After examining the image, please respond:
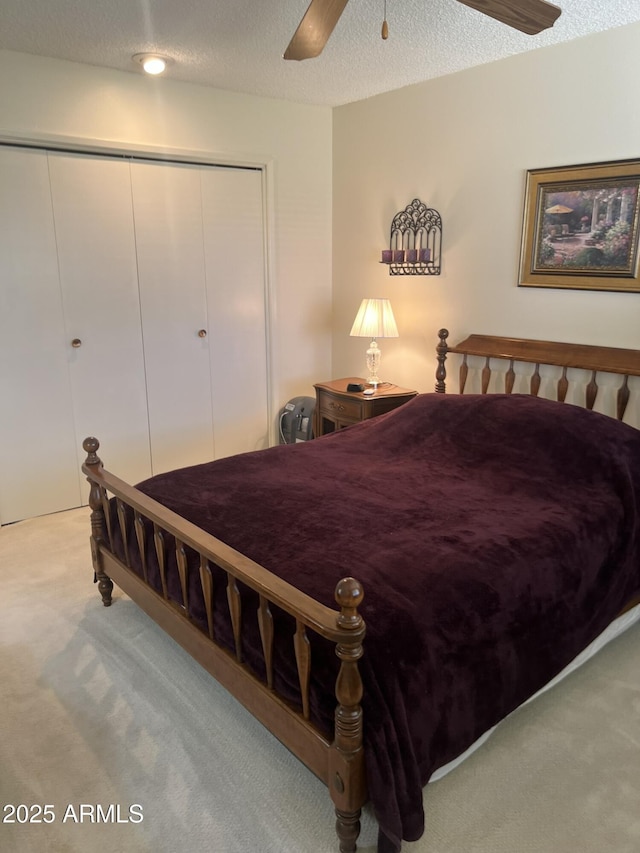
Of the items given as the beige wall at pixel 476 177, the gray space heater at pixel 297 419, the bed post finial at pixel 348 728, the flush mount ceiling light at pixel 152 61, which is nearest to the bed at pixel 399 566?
the bed post finial at pixel 348 728

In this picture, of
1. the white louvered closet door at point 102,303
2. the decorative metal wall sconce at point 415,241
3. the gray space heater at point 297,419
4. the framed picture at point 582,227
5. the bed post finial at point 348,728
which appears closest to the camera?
the bed post finial at point 348,728

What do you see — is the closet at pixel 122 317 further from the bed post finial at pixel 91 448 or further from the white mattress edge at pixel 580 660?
the white mattress edge at pixel 580 660

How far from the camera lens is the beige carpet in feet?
5.33

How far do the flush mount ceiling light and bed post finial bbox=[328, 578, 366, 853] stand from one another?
2883 millimetres

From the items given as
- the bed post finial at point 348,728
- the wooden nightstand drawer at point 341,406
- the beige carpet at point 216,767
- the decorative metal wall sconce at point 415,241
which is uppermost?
the decorative metal wall sconce at point 415,241

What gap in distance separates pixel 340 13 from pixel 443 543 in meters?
1.67

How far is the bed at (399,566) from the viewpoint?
1.52 metres

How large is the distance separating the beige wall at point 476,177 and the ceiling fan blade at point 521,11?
0.82 meters

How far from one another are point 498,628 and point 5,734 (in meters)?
1.57

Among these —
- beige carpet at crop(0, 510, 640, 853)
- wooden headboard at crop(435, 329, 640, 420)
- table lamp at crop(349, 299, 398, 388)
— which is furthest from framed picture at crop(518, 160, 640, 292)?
beige carpet at crop(0, 510, 640, 853)

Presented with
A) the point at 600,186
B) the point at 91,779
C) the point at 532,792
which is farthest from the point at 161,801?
the point at 600,186

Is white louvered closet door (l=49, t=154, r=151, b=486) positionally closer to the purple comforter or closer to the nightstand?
the nightstand

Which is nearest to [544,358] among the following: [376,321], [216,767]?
[376,321]

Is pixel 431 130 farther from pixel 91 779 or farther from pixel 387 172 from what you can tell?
pixel 91 779
